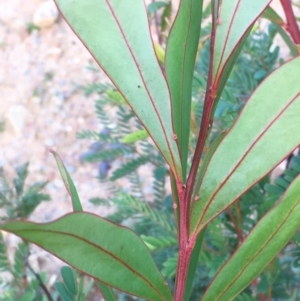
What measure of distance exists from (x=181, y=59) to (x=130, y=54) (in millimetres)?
36

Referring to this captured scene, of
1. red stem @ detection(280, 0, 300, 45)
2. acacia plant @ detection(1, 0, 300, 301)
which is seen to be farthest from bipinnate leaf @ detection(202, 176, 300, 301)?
red stem @ detection(280, 0, 300, 45)

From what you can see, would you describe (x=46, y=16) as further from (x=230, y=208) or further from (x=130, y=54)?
(x=130, y=54)

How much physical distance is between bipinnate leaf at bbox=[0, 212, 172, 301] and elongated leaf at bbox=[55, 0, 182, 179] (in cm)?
6

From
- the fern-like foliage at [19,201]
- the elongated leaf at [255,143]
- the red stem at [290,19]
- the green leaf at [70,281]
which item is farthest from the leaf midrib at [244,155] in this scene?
the fern-like foliage at [19,201]

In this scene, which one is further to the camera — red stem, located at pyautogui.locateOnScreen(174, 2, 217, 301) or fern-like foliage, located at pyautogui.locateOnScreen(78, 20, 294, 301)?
fern-like foliage, located at pyautogui.locateOnScreen(78, 20, 294, 301)

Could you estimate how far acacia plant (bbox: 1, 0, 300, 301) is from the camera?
269 mm

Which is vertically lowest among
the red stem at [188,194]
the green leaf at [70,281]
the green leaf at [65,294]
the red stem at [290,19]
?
the green leaf at [65,294]

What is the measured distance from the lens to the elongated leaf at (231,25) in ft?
0.94

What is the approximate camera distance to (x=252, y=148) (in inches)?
10.9

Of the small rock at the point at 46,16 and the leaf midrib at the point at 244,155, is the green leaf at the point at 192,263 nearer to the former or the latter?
the leaf midrib at the point at 244,155

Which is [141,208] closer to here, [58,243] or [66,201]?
[58,243]

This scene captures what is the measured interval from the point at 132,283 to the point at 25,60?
1.59 metres

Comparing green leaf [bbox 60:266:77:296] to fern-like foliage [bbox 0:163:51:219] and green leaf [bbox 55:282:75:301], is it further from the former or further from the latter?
fern-like foliage [bbox 0:163:51:219]

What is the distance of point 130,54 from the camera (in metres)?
0.29
